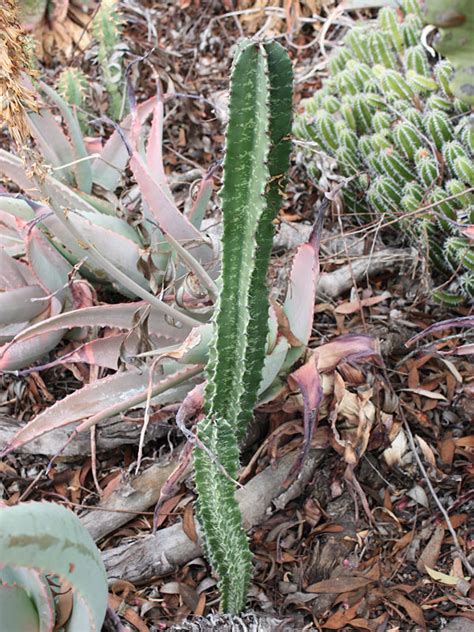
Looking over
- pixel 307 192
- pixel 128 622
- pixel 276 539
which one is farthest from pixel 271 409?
pixel 307 192

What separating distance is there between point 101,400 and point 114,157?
99 cm

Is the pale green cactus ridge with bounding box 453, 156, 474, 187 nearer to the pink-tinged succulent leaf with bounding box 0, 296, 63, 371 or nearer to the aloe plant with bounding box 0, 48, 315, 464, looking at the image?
the aloe plant with bounding box 0, 48, 315, 464

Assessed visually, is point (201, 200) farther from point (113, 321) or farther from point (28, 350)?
point (28, 350)

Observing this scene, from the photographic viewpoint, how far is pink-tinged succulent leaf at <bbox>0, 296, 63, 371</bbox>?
2059 mm

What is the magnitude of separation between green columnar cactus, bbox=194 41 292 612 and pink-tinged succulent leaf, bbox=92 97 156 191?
112 centimetres

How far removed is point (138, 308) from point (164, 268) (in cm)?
28

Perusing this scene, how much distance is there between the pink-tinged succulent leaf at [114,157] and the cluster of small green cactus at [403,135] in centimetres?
54

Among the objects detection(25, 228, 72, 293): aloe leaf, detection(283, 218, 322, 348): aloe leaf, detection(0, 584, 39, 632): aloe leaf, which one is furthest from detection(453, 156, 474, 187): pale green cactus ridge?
detection(0, 584, 39, 632): aloe leaf

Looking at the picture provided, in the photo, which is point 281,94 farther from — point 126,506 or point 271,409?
point 126,506

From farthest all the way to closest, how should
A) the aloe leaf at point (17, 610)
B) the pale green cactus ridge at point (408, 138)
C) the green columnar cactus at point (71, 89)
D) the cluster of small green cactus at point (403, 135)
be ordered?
the green columnar cactus at point (71, 89)
the pale green cactus ridge at point (408, 138)
the cluster of small green cactus at point (403, 135)
the aloe leaf at point (17, 610)

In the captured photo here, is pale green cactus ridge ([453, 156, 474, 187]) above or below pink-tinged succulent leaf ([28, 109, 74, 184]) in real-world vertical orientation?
below

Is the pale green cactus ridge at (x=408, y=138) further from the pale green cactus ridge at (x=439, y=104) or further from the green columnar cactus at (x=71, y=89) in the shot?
the green columnar cactus at (x=71, y=89)

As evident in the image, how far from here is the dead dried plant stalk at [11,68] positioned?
4.50 ft

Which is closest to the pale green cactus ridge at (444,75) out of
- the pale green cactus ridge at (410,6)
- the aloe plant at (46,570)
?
the pale green cactus ridge at (410,6)
